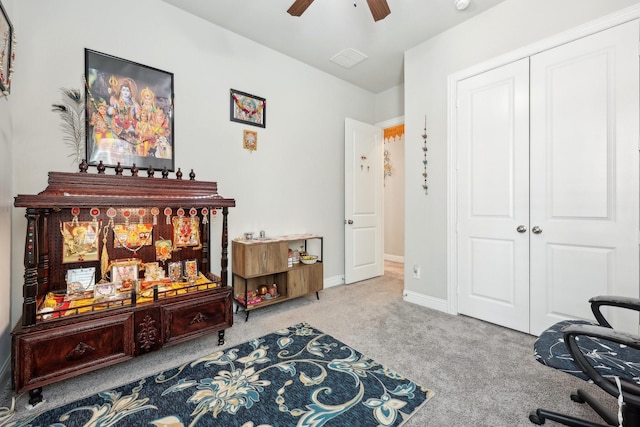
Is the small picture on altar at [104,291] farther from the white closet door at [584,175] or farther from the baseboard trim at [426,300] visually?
the white closet door at [584,175]

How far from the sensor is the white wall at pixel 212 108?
1969mm

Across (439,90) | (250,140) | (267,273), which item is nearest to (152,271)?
(267,273)

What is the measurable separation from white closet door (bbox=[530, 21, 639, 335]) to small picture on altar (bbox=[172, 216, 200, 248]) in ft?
9.84

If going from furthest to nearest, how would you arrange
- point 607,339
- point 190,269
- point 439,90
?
point 439,90, point 190,269, point 607,339

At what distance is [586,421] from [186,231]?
9.25ft

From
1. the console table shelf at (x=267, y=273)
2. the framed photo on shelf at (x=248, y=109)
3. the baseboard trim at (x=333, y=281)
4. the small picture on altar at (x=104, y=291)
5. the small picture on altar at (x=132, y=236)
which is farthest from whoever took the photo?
the baseboard trim at (x=333, y=281)

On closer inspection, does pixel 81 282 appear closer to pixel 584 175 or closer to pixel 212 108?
pixel 212 108

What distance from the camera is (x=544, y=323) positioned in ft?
7.56

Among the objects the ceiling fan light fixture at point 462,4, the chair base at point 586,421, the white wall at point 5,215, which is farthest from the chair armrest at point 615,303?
the white wall at point 5,215

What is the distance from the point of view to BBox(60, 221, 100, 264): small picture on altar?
6.39 feet

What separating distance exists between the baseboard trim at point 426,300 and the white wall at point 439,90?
0.4 inches

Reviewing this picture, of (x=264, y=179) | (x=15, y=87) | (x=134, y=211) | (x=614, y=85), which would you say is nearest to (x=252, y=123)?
(x=264, y=179)

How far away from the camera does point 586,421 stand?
4.12 ft

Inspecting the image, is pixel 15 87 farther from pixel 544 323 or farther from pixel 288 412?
pixel 544 323
